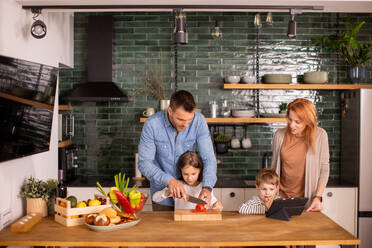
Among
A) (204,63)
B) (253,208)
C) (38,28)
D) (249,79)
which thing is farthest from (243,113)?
(38,28)

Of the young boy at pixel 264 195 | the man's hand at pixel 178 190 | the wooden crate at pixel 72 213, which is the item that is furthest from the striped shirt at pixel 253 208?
the wooden crate at pixel 72 213

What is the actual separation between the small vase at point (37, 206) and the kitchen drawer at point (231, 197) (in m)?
2.07

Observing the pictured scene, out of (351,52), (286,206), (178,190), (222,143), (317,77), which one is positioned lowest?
(286,206)

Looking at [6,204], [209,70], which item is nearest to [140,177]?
[209,70]

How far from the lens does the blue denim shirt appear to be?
299cm

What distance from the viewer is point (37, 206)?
2.94 metres

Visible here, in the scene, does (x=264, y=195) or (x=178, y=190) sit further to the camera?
(x=264, y=195)

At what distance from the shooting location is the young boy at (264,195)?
2.93 metres

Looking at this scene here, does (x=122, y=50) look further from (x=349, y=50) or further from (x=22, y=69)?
(x=349, y=50)

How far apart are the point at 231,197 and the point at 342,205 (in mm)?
1233

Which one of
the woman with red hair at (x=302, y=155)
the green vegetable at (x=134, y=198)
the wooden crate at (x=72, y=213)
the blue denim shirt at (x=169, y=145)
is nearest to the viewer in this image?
the wooden crate at (x=72, y=213)

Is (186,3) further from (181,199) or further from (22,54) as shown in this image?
(181,199)

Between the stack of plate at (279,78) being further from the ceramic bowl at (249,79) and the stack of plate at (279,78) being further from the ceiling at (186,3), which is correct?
the ceiling at (186,3)

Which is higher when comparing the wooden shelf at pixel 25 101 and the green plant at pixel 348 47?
the green plant at pixel 348 47
